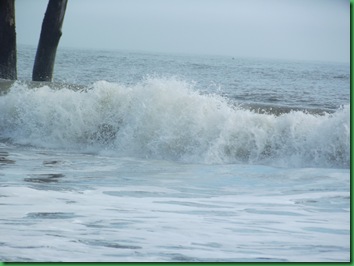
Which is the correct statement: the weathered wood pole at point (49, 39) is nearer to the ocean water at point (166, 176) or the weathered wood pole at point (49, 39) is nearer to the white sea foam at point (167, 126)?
the ocean water at point (166, 176)

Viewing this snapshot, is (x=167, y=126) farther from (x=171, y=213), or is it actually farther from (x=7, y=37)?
(x=7, y=37)

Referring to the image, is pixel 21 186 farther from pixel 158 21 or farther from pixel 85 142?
pixel 85 142

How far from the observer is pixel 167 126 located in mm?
6488

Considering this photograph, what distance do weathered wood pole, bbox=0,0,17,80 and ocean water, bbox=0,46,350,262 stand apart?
51.3 inches

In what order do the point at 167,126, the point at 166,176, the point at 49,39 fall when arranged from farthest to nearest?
the point at 49,39
the point at 167,126
the point at 166,176

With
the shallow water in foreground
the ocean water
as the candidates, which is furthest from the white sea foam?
the shallow water in foreground

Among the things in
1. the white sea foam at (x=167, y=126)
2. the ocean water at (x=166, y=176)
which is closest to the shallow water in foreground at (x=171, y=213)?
the ocean water at (x=166, y=176)

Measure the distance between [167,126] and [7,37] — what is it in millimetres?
3648

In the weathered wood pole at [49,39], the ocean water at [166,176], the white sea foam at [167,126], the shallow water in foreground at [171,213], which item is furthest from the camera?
the weathered wood pole at [49,39]

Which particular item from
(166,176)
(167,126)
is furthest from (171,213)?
(167,126)

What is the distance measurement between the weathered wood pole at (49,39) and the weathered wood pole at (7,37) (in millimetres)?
368

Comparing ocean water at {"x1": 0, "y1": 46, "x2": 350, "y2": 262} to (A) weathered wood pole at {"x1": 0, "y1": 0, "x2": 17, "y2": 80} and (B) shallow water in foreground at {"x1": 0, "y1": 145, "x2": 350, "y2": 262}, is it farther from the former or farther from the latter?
(A) weathered wood pole at {"x1": 0, "y1": 0, "x2": 17, "y2": 80}

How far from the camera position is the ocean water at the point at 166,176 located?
299 centimetres

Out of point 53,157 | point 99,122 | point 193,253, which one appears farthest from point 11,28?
point 193,253
